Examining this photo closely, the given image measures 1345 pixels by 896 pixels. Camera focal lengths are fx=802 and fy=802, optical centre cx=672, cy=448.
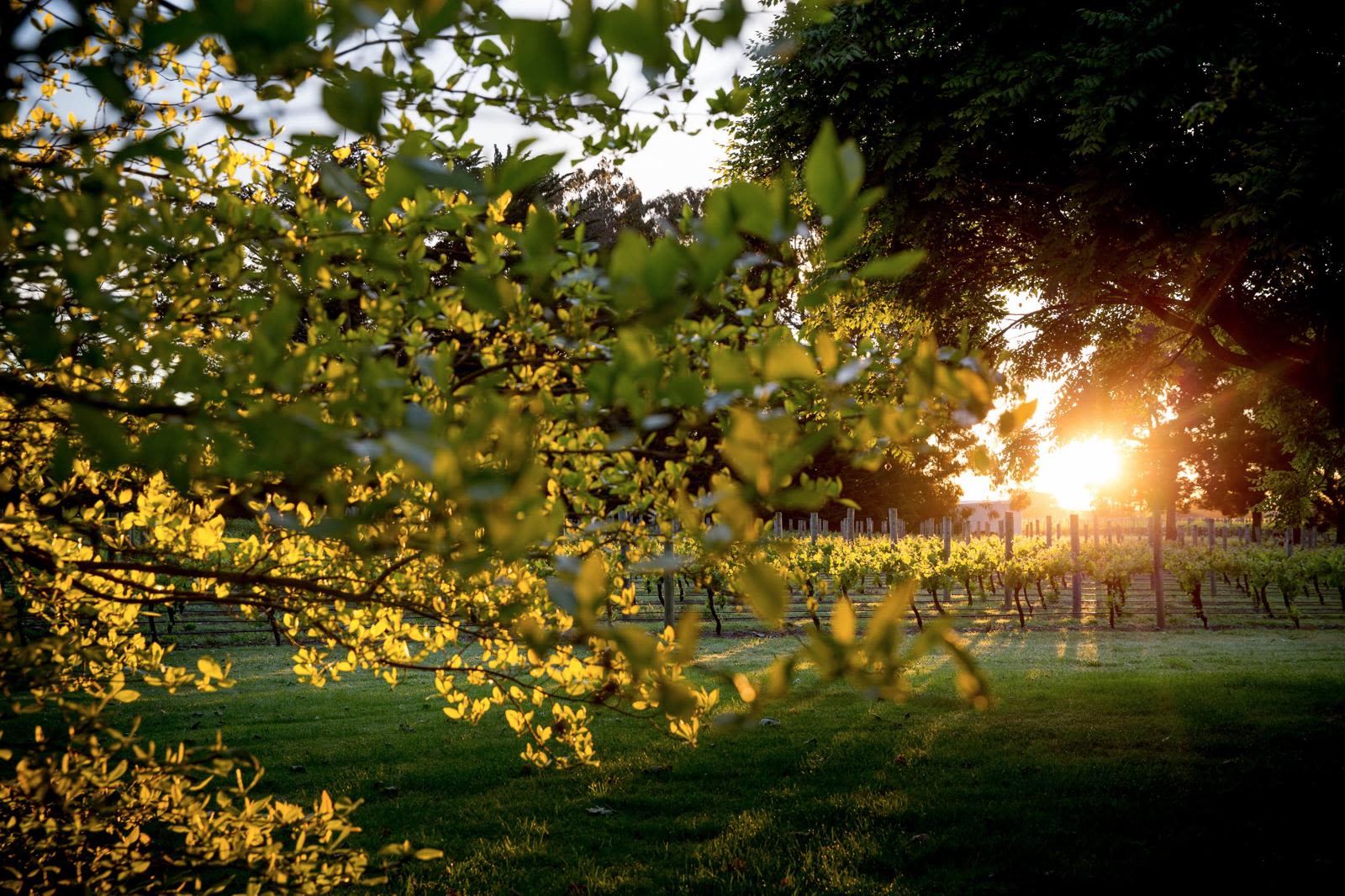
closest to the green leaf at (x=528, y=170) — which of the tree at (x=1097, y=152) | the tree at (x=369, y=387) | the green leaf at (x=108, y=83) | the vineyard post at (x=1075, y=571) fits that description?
the tree at (x=369, y=387)

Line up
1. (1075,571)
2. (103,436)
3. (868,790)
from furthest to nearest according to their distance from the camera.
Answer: (1075,571) < (868,790) < (103,436)

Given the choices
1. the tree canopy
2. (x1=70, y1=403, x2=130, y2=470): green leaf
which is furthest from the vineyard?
(x1=70, y1=403, x2=130, y2=470): green leaf

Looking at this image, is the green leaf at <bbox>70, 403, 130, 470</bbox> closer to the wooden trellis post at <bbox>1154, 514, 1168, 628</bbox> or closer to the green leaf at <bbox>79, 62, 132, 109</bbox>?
the green leaf at <bbox>79, 62, 132, 109</bbox>

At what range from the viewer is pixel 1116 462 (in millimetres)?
44812

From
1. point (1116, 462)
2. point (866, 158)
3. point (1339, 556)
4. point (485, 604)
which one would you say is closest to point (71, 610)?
point (485, 604)

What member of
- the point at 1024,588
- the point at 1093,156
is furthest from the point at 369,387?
the point at 1024,588

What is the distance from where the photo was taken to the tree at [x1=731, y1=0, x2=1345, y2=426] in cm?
574

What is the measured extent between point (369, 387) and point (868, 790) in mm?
6357

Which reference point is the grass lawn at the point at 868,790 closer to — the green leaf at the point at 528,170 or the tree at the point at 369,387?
the tree at the point at 369,387

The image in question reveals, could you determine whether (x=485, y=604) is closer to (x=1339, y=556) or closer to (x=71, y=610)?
(x=71, y=610)

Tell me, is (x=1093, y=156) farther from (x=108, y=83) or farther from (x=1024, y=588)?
(x=1024, y=588)

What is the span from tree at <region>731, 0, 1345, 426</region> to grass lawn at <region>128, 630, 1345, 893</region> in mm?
3813

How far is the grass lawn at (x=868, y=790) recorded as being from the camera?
16.2ft

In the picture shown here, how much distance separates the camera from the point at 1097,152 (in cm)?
642
